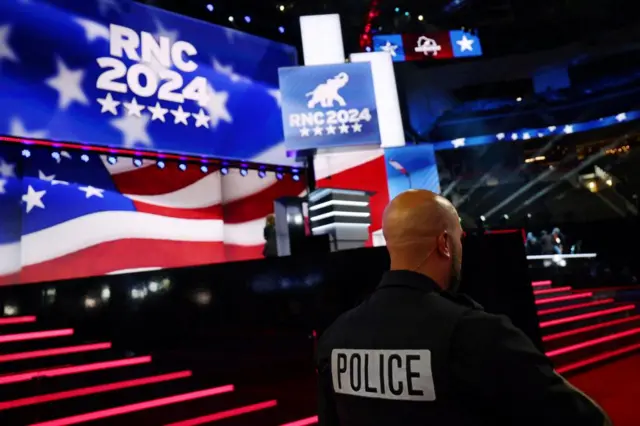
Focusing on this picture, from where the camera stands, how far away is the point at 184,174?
870cm

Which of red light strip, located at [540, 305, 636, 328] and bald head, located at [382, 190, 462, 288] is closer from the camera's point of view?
bald head, located at [382, 190, 462, 288]

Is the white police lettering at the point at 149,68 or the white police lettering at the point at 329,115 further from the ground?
the white police lettering at the point at 149,68

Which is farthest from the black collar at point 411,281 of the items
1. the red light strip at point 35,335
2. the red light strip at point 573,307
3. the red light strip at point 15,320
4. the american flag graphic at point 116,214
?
the american flag graphic at point 116,214

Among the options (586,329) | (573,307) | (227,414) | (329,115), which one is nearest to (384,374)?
(227,414)

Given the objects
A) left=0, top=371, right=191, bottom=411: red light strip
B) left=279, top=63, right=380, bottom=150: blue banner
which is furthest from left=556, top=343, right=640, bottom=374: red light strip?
left=279, top=63, right=380, bottom=150: blue banner

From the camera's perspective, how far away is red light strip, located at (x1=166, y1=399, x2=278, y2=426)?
11.1ft

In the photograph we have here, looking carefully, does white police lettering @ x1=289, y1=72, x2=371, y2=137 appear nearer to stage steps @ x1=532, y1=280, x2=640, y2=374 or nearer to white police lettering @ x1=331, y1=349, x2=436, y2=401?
stage steps @ x1=532, y1=280, x2=640, y2=374

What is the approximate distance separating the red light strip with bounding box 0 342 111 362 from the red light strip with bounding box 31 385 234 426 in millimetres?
902

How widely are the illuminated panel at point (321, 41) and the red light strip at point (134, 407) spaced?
731 cm

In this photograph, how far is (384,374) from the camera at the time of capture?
44.7 inches

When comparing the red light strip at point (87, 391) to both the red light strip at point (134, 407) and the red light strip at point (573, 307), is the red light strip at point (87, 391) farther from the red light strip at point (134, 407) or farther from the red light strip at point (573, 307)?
the red light strip at point (573, 307)

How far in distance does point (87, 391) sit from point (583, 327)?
6.17 meters

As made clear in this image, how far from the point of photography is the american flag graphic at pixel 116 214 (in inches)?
267

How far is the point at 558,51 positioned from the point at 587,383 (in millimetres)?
13789
